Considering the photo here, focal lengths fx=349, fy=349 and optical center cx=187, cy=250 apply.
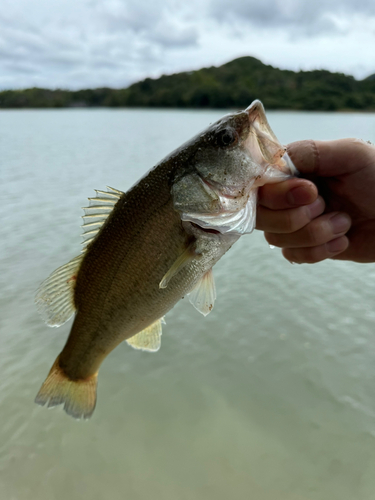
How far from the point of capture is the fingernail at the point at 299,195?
2369 mm

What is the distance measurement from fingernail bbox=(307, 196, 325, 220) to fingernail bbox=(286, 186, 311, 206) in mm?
233

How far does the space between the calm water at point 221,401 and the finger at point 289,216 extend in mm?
2634

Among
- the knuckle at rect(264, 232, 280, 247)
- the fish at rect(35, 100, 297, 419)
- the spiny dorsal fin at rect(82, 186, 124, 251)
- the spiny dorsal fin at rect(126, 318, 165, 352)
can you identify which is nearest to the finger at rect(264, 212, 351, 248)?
the knuckle at rect(264, 232, 280, 247)

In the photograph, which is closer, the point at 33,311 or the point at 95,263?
the point at 95,263

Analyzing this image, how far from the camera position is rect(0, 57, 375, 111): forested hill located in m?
70.6

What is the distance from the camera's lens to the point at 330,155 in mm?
2580

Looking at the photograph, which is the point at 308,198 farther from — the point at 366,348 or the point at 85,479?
the point at 366,348

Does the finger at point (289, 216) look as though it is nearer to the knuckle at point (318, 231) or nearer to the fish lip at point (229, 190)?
the knuckle at point (318, 231)

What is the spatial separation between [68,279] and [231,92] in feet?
277

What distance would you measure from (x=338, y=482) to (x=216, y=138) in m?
3.69

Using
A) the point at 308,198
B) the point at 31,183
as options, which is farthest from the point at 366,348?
the point at 31,183

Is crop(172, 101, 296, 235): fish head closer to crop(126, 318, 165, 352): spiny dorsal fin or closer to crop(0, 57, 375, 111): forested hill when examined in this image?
crop(126, 318, 165, 352): spiny dorsal fin

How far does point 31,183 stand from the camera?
46.5 ft

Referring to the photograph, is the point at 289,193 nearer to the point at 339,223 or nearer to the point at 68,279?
the point at 339,223
